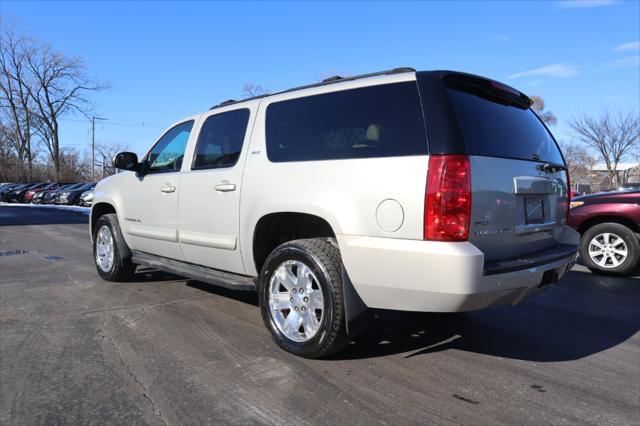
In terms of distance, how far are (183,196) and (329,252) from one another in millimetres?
1957

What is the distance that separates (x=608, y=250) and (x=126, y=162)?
6612 millimetres

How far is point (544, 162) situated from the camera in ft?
12.0

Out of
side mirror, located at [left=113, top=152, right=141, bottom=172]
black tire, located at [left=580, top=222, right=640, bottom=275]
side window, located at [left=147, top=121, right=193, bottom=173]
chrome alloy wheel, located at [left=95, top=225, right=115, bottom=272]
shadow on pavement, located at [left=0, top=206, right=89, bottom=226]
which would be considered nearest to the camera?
side window, located at [left=147, top=121, right=193, bottom=173]

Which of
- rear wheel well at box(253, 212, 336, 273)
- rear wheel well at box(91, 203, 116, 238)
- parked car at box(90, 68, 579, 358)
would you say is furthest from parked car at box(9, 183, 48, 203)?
rear wheel well at box(253, 212, 336, 273)

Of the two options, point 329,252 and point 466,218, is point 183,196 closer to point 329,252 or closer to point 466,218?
point 329,252

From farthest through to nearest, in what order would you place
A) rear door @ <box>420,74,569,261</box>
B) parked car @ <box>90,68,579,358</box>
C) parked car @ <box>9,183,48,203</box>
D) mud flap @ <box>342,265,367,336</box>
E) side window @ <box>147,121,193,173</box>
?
parked car @ <box>9,183,48,203</box>, side window @ <box>147,121,193,173</box>, mud flap @ <box>342,265,367,336</box>, rear door @ <box>420,74,569,261</box>, parked car @ <box>90,68,579,358</box>

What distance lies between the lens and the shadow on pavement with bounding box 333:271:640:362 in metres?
3.67

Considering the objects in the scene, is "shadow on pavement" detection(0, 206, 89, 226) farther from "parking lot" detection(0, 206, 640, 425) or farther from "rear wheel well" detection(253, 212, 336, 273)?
"rear wheel well" detection(253, 212, 336, 273)

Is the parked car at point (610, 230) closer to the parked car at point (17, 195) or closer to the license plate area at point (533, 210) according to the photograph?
the license plate area at point (533, 210)

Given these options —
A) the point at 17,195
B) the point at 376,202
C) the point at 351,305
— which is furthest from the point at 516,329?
the point at 17,195

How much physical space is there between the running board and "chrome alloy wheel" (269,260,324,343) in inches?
15.1

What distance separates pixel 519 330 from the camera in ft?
13.8

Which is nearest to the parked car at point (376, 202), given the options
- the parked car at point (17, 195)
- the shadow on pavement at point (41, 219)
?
the shadow on pavement at point (41, 219)

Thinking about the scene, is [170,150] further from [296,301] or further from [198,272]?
[296,301]
